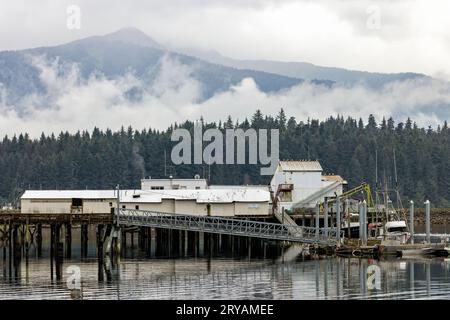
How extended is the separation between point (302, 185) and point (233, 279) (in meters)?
72.4

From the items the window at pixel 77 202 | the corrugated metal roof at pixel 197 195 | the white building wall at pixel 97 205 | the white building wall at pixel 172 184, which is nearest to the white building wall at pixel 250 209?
the corrugated metal roof at pixel 197 195

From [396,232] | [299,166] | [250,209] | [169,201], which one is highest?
[299,166]

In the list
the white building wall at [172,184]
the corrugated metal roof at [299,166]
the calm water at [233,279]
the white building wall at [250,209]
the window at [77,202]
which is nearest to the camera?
the calm water at [233,279]

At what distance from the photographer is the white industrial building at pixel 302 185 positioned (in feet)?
461

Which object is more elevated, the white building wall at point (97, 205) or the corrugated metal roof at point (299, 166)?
the corrugated metal roof at point (299, 166)

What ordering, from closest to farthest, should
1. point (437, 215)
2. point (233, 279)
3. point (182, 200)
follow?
point (233, 279), point (182, 200), point (437, 215)

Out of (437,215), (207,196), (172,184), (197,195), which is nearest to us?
(197,195)

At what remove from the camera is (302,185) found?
145m

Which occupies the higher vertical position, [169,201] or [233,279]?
[169,201]

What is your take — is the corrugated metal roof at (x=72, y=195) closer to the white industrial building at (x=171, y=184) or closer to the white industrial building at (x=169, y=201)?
the white industrial building at (x=169, y=201)

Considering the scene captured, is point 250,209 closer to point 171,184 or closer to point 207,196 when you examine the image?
point 207,196

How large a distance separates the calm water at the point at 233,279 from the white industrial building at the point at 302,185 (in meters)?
43.8

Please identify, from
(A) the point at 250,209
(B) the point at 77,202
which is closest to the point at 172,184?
(A) the point at 250,209
